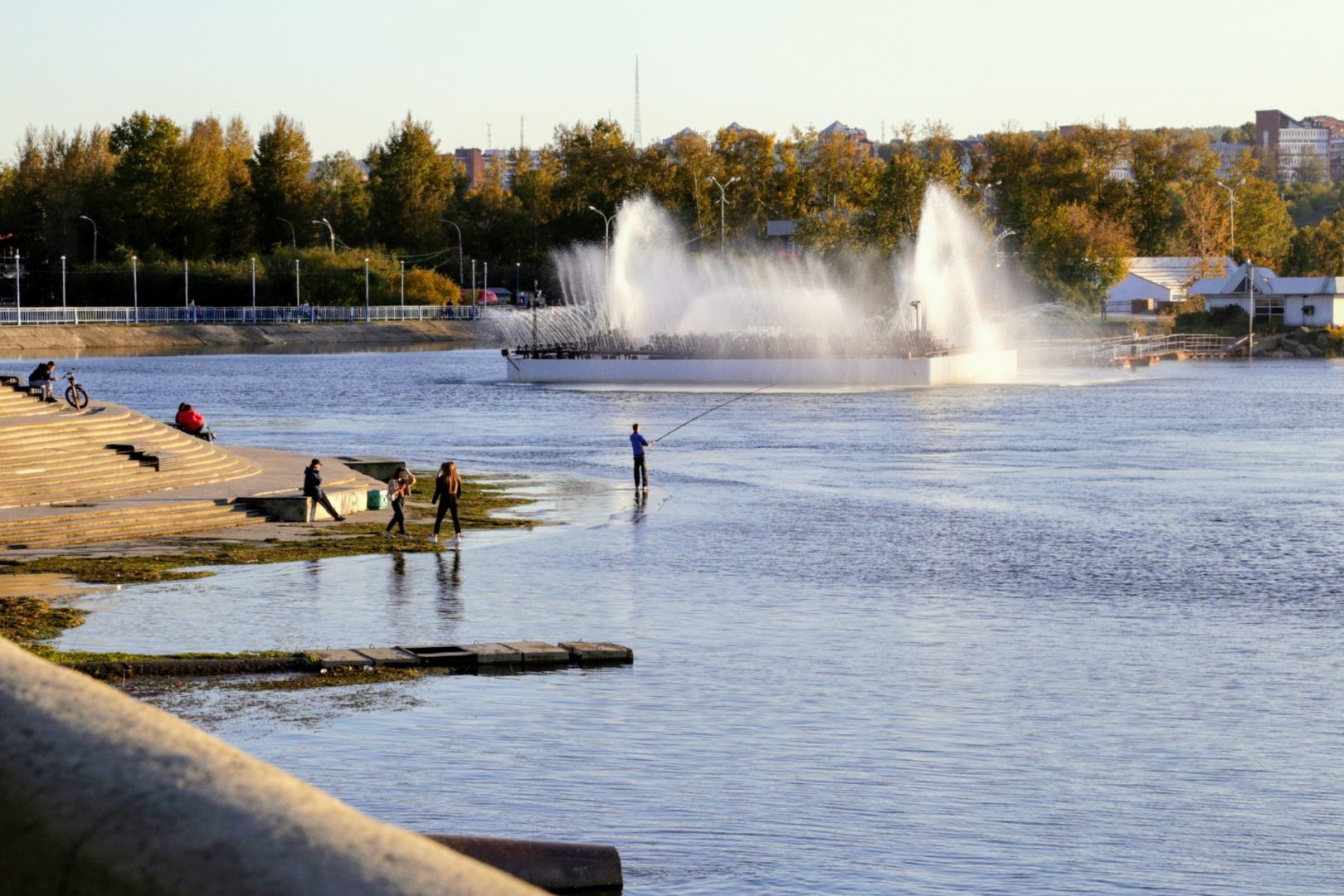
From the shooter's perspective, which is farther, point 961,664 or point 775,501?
point 775,501

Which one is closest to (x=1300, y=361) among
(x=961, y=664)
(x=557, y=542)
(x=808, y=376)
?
(x=808, y=376)

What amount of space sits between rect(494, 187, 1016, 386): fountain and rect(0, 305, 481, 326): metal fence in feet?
40.6

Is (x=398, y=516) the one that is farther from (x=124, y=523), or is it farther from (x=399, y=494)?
(x=124, y=523)

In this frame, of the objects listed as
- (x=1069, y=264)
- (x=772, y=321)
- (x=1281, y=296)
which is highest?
(x=1069, y=264)

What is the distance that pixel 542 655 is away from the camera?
18.5 m

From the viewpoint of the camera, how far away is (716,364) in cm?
8700

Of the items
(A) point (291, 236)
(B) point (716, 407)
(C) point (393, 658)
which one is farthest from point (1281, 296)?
Answer: (C) point (393, 658)

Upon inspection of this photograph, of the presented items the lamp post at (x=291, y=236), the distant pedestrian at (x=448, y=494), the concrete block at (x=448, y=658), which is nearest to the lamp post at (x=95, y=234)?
the lamp post at (x=291, y=236)

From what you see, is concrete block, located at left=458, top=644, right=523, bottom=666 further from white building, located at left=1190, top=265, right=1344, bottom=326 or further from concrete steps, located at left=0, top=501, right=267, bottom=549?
white building, located at left=1190, top=265, right=1344, bottom=326

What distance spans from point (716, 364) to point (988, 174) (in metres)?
79.8

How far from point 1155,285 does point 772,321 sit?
162 ft

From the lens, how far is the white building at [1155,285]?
144m

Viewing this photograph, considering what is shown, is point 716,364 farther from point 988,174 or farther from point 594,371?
point 988,174

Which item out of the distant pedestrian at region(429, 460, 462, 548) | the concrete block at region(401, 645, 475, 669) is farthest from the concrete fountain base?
the concrete block at region(401, 645, 475, 669)
